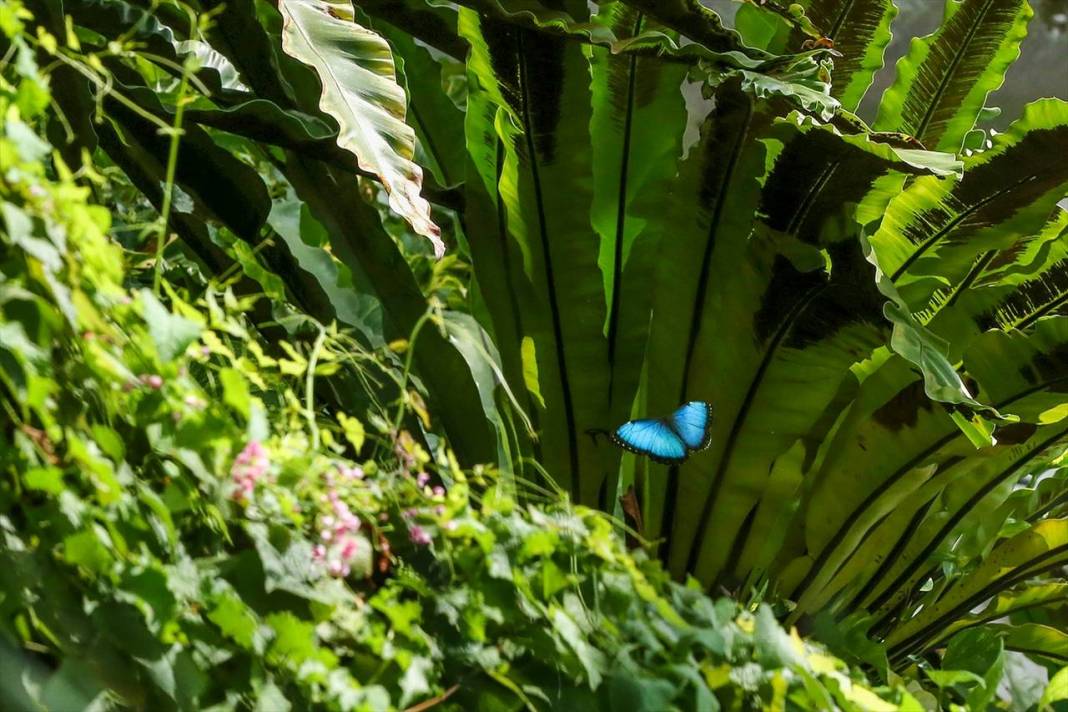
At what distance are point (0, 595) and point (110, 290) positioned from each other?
17 centimetres

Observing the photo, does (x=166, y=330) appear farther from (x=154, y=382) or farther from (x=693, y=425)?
(x=693, y=425)

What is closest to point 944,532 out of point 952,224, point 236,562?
point 952,224

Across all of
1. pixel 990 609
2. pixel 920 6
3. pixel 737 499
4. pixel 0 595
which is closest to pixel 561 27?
pixel 737 499

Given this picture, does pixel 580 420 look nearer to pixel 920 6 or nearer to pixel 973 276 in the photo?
pixel 973 276

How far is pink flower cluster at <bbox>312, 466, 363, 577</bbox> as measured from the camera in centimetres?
67

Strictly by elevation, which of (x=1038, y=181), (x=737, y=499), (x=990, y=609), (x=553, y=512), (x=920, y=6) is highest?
(x=920, y=6)

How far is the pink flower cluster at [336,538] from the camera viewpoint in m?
0.67

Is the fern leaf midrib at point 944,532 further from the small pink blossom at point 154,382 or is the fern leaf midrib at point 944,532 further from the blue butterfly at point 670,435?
the small pink blossom at point 154,382

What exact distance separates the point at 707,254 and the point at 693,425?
0.82ft

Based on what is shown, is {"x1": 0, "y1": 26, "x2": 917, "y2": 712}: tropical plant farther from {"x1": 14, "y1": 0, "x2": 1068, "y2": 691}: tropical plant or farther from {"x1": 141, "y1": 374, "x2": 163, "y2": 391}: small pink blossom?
{"x1": 14, "y1": 0, "x2": 1068, "y2": 691}: tropical plant

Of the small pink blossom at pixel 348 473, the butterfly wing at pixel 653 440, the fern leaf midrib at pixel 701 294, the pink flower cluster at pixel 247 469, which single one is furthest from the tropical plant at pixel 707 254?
the pink flower cluster at pixel 247 469

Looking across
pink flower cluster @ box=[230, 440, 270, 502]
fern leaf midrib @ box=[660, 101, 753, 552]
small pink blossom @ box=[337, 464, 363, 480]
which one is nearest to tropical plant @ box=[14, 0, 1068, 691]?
fern leaf midrib @ box=[660, 101, 753, 552]

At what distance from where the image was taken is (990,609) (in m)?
1.52

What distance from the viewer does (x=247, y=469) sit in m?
0.63
